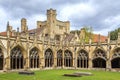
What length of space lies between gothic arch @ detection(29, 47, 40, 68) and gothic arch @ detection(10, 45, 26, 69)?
203 centimetres

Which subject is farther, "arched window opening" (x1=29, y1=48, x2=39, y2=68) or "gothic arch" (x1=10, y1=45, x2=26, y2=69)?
"arched window opening" (x1=29, y1=48, x2=39, y2=68)

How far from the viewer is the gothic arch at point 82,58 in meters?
45.6

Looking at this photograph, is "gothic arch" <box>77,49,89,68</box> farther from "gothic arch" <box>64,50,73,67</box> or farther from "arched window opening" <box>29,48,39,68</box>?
"arched window opening" <box>29,48,39,68</box>

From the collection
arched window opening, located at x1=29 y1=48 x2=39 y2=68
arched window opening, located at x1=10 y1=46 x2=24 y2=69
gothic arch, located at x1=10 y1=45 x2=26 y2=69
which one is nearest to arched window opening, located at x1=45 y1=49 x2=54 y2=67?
arched window opening, located at x1=29 y1=48 x2=39 y2=68

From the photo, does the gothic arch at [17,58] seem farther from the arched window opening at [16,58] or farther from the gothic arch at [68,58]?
the gothic arch at [68,58]

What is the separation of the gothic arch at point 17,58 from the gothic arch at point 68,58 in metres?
12.0

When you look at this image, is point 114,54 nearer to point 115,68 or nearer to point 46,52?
point 115,68

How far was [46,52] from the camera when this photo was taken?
4475 centimetres

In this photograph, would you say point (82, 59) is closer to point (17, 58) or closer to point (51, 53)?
point (51, 53)

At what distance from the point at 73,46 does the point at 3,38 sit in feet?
57.0

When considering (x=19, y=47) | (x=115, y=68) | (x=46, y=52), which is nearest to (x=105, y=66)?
(x=115, y=68)

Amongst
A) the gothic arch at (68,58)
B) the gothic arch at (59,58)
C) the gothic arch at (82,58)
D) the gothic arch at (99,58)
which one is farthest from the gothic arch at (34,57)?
the gothic arch at (99,58)

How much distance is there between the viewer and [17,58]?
37.7 metres

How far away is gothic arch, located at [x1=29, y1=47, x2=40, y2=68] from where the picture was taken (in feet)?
→ 133
